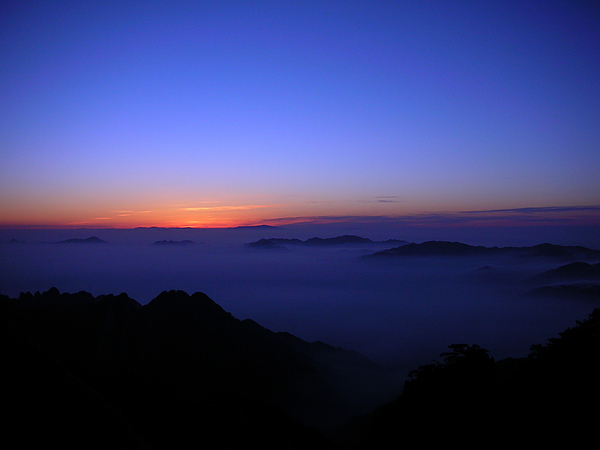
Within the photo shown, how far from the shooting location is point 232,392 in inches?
1730

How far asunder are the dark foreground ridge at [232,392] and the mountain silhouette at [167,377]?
123mm

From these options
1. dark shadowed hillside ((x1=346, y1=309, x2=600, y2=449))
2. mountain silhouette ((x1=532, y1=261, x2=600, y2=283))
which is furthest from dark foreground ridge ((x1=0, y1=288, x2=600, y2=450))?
mountain silhouette ((x1=532, y1=261, x2=600, y2=283))

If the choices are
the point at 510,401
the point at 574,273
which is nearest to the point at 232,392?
the point at 510,401

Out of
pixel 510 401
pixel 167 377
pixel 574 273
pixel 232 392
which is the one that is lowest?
pixel 574 273

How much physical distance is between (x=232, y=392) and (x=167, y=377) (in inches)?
374

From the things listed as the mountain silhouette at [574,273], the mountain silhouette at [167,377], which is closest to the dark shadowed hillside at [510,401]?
the mountain silhouette at [167,377]

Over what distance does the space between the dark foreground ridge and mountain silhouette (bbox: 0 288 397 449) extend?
12 centimetres

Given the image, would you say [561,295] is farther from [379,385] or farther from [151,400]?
[151,400]

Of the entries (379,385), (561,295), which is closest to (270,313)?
(379,385)

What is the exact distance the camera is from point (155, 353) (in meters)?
50.2

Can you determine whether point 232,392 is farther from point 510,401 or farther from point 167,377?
point 510,401

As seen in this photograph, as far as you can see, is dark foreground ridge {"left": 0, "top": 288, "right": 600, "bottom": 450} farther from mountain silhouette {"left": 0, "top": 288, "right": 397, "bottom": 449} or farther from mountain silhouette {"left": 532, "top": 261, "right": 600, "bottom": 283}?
mountain silhouette {"left": 532, "top": 261, "right": 600, "bottom": 283}

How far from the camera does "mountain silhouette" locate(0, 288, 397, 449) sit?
16219mm

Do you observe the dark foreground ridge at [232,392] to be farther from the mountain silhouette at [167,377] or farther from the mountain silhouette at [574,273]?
the mountain silhouette at [574,273]
